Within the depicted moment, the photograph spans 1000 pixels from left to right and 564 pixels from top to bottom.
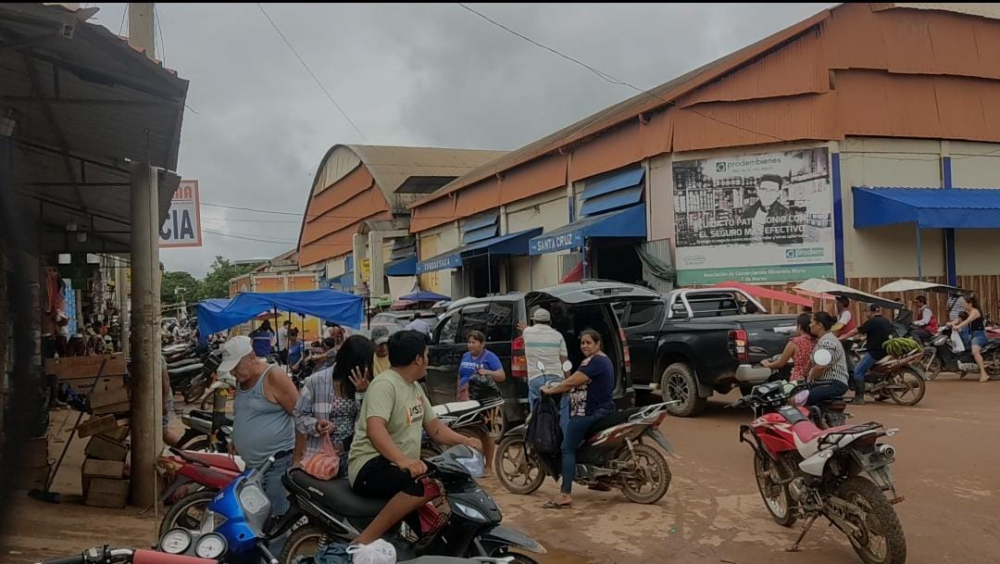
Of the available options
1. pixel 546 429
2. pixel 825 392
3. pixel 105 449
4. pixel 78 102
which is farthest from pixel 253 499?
pixel 825 392

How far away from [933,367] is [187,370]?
44.9 ft

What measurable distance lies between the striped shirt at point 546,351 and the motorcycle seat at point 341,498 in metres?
4.34

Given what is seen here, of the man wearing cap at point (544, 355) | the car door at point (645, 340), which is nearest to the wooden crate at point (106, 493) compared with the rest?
the man wearing cap at point (544, 355)

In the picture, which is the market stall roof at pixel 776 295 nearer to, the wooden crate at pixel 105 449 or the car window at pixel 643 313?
the car window at pixel 643 313

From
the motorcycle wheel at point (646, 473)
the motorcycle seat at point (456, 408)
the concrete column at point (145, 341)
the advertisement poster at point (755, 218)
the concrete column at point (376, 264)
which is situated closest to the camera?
the motorcycle wheel at point (646, 473)

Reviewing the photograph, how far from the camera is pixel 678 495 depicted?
7.31m

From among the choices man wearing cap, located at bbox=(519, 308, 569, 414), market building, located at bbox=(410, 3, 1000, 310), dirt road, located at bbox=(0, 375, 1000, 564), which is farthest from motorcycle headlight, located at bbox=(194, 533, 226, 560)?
market building, located at bbox=(410, 3, 1000, 310)

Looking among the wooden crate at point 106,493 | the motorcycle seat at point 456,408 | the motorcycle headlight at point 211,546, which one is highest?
the motorcycle seat at point 456,408

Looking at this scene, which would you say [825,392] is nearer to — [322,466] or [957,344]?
[322,466]

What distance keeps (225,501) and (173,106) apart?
3.51 meters

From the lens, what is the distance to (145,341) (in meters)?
7.27

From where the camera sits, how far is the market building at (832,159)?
16.9 metres

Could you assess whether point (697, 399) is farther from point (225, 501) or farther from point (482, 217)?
point (482, 217)

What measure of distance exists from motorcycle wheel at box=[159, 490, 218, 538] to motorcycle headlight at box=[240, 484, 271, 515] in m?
1.30
